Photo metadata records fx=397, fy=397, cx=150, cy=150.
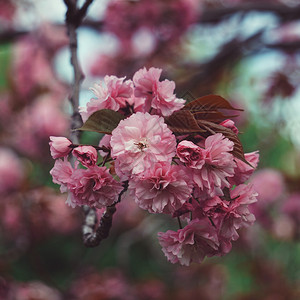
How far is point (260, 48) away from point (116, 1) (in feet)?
3.36

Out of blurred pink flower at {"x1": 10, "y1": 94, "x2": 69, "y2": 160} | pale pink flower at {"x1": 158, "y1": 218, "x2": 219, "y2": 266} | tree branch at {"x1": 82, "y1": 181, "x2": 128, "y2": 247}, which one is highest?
pale pink flower at {"x1": 158, "y1": 218, "x2": 219, "y2": 266}

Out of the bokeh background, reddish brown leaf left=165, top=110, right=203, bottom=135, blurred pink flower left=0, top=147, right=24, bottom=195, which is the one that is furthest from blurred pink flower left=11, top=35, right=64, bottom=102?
reddish brown leaf left=165, top=110, right=203, bottom=135

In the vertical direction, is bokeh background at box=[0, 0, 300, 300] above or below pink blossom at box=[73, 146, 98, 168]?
below

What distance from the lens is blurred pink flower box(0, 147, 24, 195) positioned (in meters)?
3.31

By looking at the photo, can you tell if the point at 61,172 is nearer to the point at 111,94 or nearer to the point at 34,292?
the point at 111,94

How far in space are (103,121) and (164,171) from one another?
0.49 feet

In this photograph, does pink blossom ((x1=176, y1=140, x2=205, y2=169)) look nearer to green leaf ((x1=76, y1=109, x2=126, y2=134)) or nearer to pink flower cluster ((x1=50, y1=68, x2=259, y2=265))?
pink flower cluster ((x1=50, y1=68, x2=259, y2=265))

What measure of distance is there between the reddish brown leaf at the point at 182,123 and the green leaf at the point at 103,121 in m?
0.10

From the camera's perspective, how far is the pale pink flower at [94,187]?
69cm

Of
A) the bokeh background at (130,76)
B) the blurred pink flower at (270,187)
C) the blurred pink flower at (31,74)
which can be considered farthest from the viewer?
the blurred pink flower at (31,74)

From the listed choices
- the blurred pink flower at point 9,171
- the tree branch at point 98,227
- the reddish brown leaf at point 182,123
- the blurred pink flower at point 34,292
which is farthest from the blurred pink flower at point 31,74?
the reddish brown leaf at point 182,123

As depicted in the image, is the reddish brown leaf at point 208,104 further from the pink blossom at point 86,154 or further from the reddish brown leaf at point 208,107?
the pink blossom at point 86,154

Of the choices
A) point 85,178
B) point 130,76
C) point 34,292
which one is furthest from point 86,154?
point 34,292

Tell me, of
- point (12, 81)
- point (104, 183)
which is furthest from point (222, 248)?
point (12, 81)
